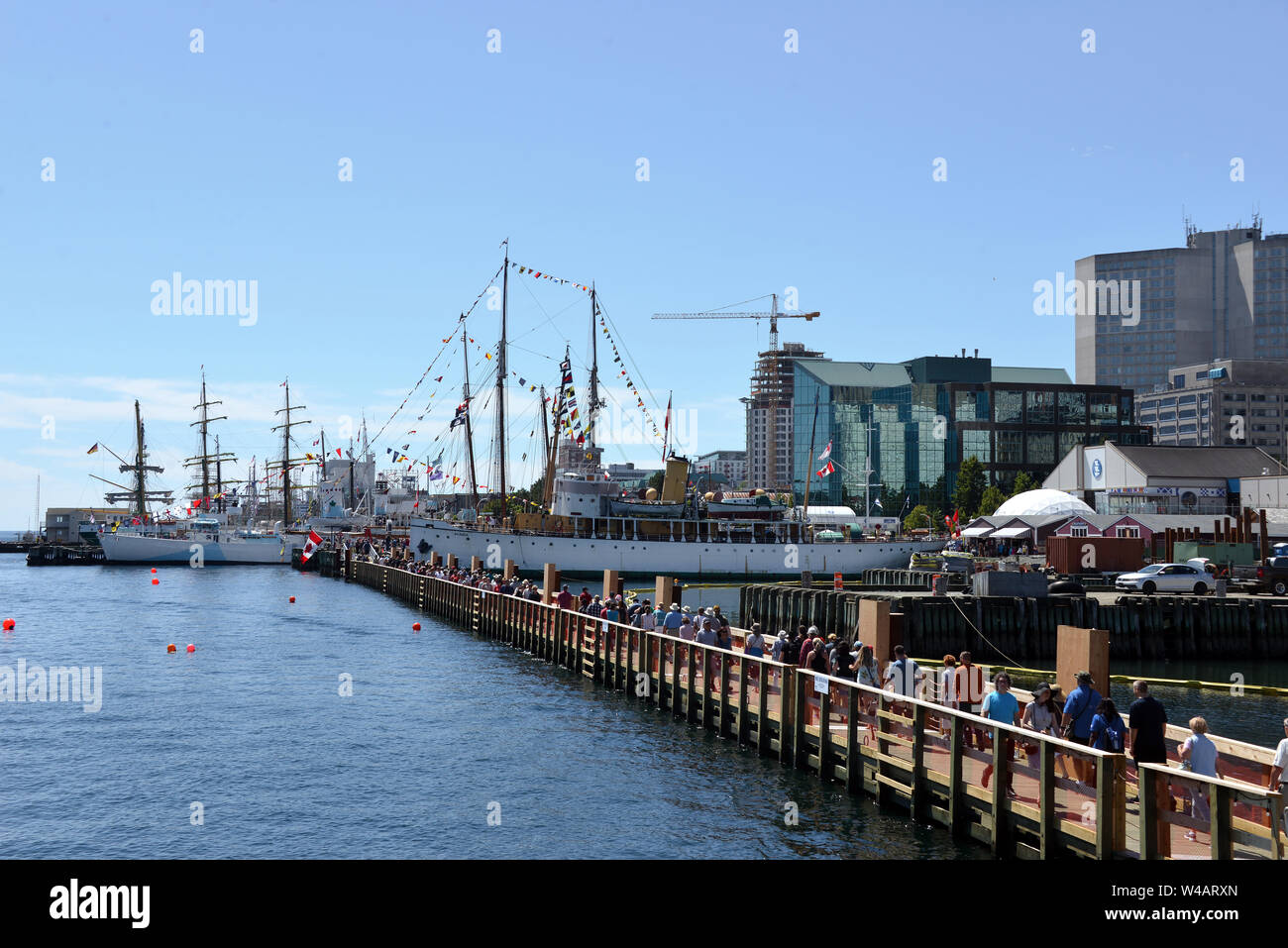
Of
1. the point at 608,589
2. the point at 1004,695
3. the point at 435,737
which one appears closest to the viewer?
the point at 1004,695

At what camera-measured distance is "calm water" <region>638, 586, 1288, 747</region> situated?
89.2 ft

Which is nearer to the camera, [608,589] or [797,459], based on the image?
[608,589]

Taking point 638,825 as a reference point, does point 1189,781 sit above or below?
above

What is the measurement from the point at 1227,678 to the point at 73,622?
170 feet

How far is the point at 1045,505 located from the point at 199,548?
81.4m

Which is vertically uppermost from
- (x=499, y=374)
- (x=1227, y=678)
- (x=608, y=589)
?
(x=499, y=374)

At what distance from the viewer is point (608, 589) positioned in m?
43.1

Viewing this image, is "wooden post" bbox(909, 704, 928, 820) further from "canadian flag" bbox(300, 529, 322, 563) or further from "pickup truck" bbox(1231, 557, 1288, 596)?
"canadian flag" bbox(300, 529, 322, 563)

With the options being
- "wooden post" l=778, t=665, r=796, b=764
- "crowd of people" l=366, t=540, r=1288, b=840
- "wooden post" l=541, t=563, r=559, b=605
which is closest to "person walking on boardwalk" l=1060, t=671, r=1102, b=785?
"crowd of people" l=366, t=540, r=1288, b=840

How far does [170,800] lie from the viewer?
2031cm
